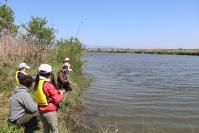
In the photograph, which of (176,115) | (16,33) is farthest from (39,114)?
(16,33)

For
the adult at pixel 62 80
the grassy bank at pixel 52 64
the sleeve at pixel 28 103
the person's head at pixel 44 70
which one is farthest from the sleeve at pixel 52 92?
the adult at pixel 62 80

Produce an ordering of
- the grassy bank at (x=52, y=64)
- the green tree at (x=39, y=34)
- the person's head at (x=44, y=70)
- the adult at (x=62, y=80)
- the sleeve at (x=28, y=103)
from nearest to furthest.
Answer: the person's head at (x=44, y=70) < the sleeve at (x=28, y=103) < the grassy bank at (x=52, y=64) < the adult at (x=62, y=80) < the green tree at (x=39, y=34)

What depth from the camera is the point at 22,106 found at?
7.46 m

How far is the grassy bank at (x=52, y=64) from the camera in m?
10.1

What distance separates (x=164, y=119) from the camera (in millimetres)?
12734

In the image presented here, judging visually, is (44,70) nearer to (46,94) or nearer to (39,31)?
(46,94)

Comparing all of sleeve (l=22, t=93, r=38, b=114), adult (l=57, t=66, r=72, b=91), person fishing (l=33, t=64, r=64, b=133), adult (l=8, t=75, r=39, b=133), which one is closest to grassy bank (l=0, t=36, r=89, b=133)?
adult (l=8, t=75, r=39, b=133)

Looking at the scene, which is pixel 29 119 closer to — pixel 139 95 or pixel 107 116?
pixel 107 116

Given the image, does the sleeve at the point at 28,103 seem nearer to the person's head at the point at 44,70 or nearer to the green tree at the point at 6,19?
the person's head at the point at 44,70

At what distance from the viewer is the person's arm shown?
24.0 ft

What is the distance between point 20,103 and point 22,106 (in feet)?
0.36

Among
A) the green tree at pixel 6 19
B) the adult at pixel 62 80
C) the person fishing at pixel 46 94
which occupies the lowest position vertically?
the adult at pixel 62 80

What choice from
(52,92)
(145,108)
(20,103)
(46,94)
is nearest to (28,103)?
(20,103)

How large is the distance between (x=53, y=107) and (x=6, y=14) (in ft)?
49.9
